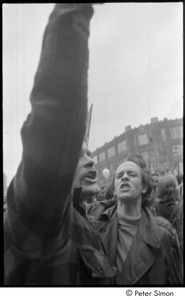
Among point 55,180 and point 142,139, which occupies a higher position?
point 142,139

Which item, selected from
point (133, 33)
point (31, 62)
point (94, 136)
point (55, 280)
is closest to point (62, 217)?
point (55, 280)

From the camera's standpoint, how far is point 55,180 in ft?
10.1

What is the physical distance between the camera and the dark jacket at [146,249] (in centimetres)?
309

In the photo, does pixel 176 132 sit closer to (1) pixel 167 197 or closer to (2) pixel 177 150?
(2) pixel 177 150

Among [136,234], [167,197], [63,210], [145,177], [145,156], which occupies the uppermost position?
[145,156]

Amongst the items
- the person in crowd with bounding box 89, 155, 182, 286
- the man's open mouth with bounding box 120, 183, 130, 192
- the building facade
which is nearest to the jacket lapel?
the person in crowd with bounding box 89, 155, 182, 286

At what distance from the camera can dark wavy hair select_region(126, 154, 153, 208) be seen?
3.29 m

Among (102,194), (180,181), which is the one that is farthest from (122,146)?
(180,181)

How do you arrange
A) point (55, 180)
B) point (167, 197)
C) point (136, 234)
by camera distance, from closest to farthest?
point (55, 180)
point (136, 234)
point (167, 197)

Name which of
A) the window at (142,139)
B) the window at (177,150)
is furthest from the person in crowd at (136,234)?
the window at (177,150)

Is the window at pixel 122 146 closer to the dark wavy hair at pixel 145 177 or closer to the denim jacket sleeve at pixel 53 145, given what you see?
the dark wavy hair at pixel 145 177

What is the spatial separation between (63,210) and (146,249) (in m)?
0.60

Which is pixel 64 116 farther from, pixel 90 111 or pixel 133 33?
pixel 133 33

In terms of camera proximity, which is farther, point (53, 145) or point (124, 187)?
point (124, 187)
